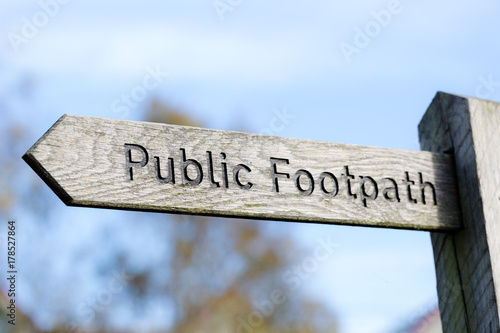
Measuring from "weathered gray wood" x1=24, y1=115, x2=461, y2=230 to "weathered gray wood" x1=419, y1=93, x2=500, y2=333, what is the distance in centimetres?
6

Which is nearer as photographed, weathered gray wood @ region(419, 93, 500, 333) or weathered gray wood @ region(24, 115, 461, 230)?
weathered gray wood @ region(24, 115, 461, 230)

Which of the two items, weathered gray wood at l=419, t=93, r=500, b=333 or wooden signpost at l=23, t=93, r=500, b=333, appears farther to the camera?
weathered gray wood at l=419, t=93, r=500, b=333

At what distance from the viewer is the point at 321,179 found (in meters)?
1.76

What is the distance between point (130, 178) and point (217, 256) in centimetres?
1267

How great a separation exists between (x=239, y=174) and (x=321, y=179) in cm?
23

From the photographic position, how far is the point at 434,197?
6.25 ft

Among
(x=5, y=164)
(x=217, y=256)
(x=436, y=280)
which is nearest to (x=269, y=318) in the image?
(x=217, y=256)

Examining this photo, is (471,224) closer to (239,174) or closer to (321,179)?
(321,179)

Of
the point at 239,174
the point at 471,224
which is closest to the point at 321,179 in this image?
the point at 239,174

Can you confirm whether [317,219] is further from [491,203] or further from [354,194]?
[491,203]

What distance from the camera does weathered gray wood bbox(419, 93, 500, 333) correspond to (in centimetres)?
183

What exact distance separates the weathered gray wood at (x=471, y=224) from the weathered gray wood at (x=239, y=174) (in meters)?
0.06

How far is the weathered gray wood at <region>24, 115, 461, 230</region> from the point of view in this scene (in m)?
1.51

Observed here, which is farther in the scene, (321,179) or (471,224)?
(471,224)
